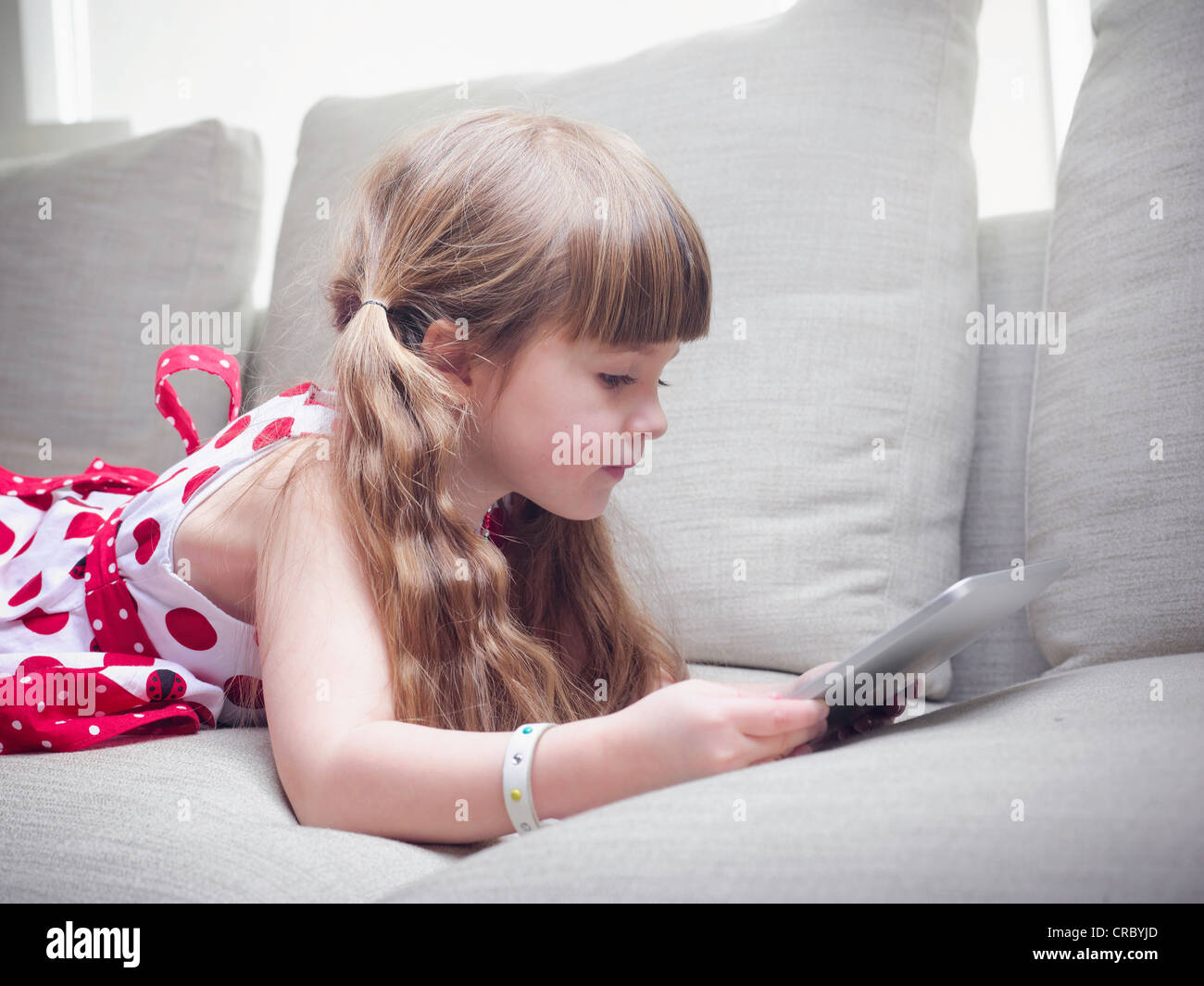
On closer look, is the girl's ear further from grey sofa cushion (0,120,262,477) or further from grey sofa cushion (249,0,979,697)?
grey sofa cushion (0,120,262,477)

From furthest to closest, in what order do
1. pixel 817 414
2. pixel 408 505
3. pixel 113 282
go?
pixel 113 282
pixel 817 414
pixel 408 505

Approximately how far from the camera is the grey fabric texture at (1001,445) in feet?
3.27

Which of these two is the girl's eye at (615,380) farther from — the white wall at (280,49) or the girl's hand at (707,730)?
the white wall at (280,49)

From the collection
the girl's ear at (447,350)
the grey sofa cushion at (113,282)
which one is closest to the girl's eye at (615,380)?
the girl's ear at (447,350)

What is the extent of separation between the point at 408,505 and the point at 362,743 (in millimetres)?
192

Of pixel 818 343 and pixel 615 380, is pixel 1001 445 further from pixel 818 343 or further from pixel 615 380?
pixel 615 380

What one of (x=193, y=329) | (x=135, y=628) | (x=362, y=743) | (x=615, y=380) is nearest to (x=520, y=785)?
(x=362, y=743)

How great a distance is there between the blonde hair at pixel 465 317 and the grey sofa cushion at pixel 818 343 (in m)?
0.17

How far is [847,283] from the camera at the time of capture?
1009mm

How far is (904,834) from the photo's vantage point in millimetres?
391

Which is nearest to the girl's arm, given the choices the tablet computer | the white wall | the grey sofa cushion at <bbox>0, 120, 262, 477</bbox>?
the tablet computer

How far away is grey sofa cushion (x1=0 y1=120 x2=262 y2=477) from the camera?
1.30 m

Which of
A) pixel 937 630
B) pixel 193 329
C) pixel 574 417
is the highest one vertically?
pixel 193 329
